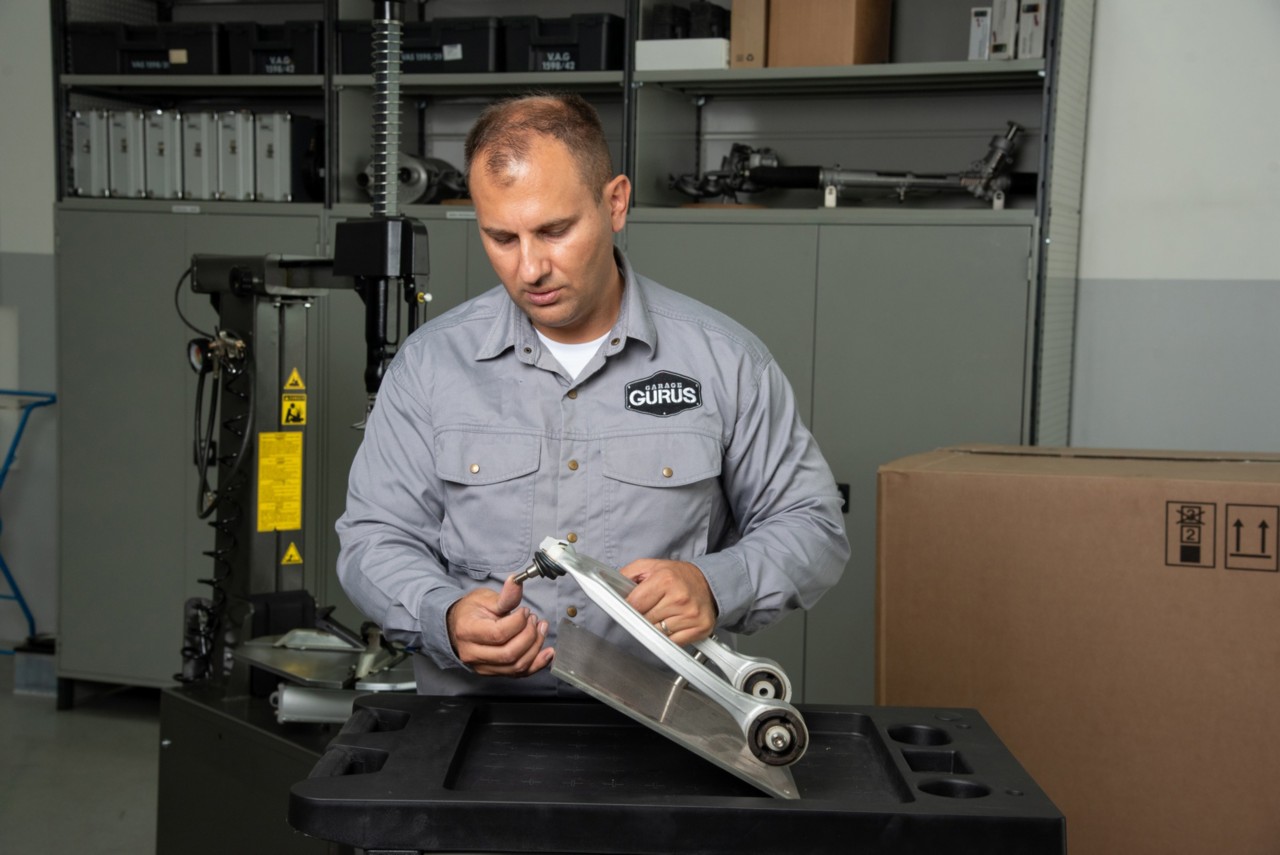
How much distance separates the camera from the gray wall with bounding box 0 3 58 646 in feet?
13.8

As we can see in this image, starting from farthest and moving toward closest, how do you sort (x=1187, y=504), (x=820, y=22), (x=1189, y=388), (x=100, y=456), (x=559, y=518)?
(x=100, y=456) → (x=1189, y=388) → (x=820, y=22) → (x=1187, y=504) → (x=559, y=518)

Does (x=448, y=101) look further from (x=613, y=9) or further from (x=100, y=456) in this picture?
(x=100, y=456)

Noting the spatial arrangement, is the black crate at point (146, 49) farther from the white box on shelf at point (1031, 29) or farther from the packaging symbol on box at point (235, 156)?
the white box on shelf at point (1031, 29)

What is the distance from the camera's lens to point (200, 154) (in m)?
3.69

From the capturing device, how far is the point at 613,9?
391 centimetres

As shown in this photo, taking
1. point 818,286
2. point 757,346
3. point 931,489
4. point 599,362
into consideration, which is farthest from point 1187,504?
point 818,286

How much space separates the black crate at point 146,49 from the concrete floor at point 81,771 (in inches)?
75.7

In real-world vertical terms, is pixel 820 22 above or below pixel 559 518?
above

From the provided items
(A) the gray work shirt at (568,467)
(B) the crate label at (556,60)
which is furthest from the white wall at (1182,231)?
(A) the gray work shirt at (568,467)

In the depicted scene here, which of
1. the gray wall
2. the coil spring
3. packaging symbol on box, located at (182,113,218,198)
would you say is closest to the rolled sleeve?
the coil spring

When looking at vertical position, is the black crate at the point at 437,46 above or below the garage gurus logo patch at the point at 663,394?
above

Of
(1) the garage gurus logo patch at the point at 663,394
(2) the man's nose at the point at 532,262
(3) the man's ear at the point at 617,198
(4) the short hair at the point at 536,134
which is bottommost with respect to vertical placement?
(1) the garage gurus logo patch at the point at 663,394

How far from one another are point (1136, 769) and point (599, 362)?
0.88m

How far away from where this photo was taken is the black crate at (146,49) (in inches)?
146
